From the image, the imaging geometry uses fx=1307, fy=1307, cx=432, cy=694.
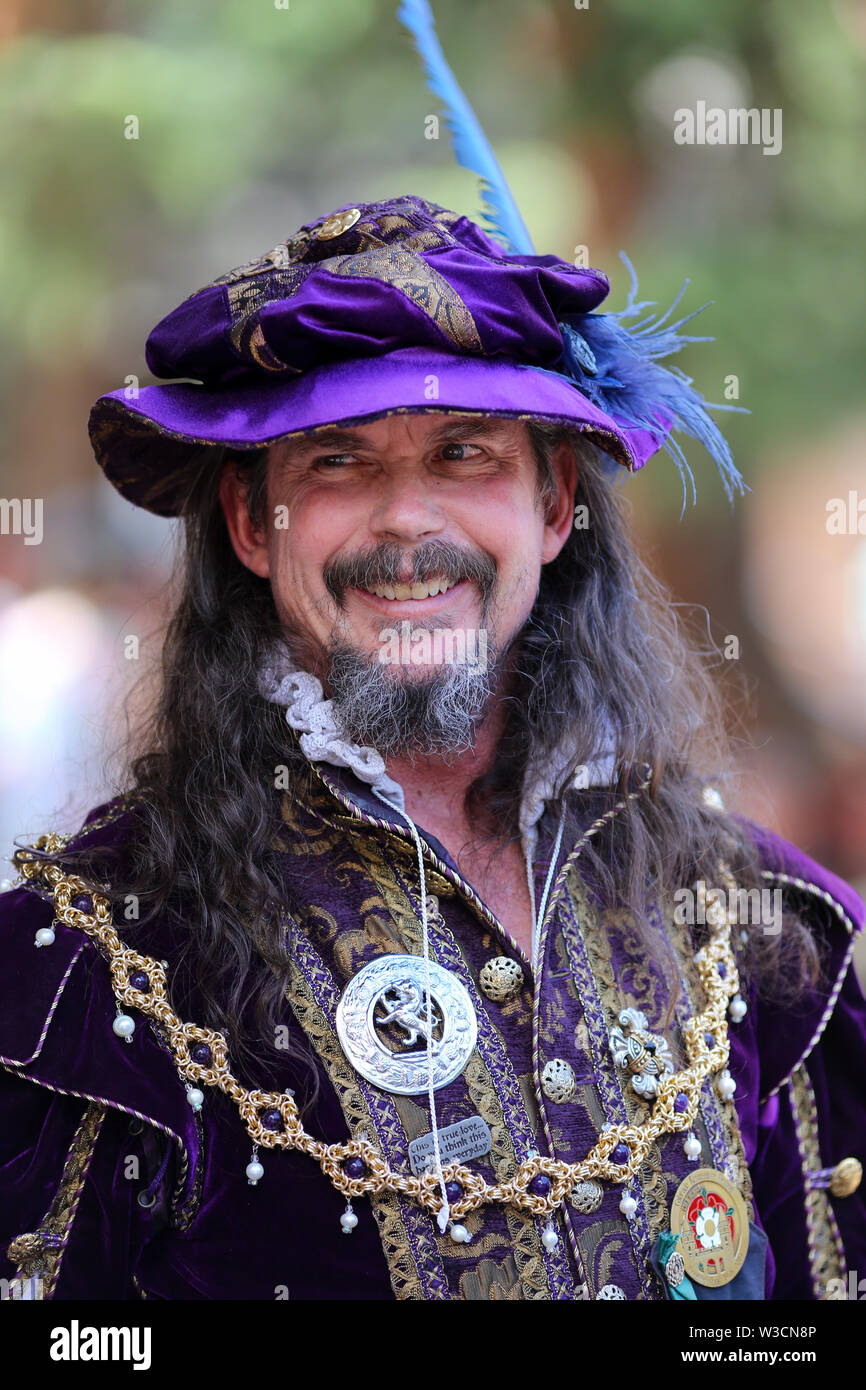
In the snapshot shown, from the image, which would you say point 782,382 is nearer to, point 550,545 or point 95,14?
point 95,14

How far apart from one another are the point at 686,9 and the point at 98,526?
408cm

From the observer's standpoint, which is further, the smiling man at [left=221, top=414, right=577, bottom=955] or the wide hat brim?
the smiling man at [left=221, top=414, right=577, bottom=955]

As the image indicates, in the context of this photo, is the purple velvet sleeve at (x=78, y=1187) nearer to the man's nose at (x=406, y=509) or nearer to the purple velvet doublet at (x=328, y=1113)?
the purple velvet doublet at (x=328, y=1113)

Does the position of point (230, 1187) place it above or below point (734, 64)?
below

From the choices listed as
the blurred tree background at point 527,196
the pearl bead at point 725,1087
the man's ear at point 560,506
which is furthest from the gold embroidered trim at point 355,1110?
the blurred tree background at point 527,196

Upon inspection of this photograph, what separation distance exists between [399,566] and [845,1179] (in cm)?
145

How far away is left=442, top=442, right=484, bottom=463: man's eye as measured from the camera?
2.16 m

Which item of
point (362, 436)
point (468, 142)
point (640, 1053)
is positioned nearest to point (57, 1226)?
point (640, 1053)

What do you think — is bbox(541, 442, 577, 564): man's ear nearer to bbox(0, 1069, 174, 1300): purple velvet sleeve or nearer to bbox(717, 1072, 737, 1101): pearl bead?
bbox(717, 1072, 737, 1101): pearl bead

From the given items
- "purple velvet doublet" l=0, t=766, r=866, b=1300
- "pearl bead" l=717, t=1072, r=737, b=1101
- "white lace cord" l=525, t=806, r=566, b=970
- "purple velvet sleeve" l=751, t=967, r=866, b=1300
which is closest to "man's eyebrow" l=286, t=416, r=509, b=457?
"purple velvet doublet" l=0, t=766, r=866, b=1300

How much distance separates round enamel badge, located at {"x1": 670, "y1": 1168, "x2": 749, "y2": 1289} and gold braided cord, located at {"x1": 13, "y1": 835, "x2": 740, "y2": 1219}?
0.30 feet

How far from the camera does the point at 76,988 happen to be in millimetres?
1999

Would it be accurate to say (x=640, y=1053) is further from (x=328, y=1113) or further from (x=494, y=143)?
(x=494, y=143)

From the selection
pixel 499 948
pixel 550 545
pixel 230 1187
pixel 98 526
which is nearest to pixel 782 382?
pixel 98 526
